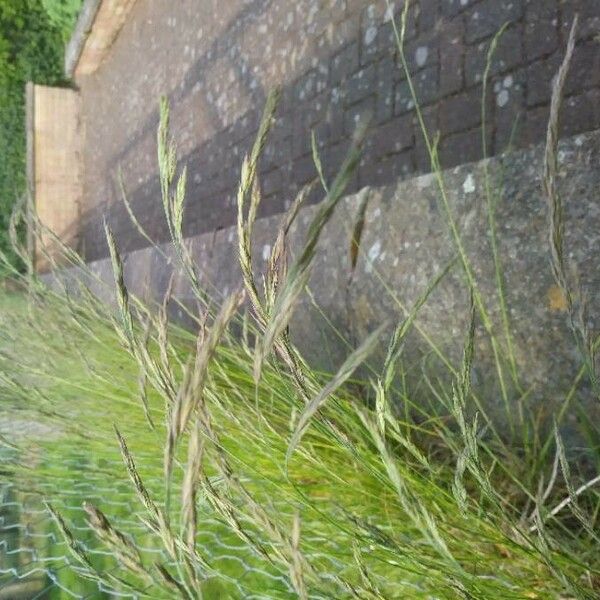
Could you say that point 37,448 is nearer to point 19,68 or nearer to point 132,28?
point 132,28

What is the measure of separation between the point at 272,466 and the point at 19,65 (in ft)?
21.1

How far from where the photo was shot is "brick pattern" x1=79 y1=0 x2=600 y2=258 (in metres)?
1.96

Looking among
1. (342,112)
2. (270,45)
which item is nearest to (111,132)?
(270,45)

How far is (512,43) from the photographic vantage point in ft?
6.83

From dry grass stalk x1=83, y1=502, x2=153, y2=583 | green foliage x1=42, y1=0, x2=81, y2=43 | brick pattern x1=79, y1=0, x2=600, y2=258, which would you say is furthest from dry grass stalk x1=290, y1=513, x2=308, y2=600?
green foliage x1=42, y1=0, x2=81, y2=43

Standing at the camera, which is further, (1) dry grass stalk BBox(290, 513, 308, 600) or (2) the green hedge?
(2) the green hedge

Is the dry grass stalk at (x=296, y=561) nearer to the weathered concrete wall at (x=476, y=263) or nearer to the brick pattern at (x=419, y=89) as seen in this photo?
the weathered concrete wall at (x=476, y=263)

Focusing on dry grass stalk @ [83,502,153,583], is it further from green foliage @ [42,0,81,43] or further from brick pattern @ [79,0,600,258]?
green foliage @ [42,0,81,43]

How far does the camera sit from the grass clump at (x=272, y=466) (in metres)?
0.82

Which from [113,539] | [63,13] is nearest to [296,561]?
[113,539]

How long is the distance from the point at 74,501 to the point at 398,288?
1198 millimetres

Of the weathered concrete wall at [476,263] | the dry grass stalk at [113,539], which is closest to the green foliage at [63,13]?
the weathered concrete wall at [476,263]

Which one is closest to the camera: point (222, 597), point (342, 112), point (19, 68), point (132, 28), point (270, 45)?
point (222, 597)

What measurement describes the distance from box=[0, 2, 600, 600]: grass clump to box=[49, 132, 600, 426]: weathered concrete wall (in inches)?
3.5
